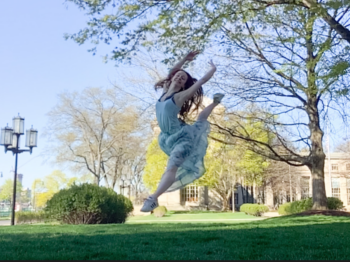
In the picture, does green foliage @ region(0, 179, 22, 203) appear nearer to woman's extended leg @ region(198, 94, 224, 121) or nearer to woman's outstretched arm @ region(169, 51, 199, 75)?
woman's outstretched arm @ region(169, 51, 199, 75)

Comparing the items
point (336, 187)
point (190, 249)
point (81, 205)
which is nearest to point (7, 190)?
point (336, 187)

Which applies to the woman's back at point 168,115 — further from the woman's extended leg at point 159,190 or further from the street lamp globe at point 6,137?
the street lamp globe at point 6,137

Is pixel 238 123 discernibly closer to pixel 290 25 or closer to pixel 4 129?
pixel 290 25

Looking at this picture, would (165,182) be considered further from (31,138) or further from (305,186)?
(305,186)

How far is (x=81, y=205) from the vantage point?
13.3 m

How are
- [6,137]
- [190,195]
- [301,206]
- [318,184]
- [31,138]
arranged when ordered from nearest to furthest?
[318,184], [6,137], [31,138], [301,206], [190,195]

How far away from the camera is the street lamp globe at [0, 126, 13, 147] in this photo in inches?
679

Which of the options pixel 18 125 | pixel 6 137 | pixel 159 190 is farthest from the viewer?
pixel 6 137

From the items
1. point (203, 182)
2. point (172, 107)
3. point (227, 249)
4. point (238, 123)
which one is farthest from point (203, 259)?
point (203, 182)

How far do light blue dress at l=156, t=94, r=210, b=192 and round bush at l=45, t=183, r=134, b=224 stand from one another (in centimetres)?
837

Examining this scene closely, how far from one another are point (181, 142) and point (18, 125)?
1355 cm

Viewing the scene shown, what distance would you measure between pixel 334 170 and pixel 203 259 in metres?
50.1

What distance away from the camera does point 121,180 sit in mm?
46469

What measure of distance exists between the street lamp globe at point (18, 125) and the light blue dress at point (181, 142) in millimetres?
13033
